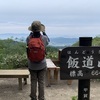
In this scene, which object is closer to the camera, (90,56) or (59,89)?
(90,56)

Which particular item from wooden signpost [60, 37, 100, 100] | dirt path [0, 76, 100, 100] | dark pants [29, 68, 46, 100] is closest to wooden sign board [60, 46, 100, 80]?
wooden signpost [60, 37, 100, 100]

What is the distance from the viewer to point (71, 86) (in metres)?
9.66

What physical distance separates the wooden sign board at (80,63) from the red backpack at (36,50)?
1571mm

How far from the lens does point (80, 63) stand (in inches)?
228

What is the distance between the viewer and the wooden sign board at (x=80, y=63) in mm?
5715

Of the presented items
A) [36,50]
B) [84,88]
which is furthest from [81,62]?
[36,50]

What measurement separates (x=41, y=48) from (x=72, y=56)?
1.59 meters

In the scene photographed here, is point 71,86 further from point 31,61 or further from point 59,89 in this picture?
point 31,61

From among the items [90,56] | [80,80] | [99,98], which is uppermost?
[90,56]

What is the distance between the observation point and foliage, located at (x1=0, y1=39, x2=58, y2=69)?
38.9ft

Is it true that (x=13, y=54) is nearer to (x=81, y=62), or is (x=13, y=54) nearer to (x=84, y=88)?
(x=84, y=88)

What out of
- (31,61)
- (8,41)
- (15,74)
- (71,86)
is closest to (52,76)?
(71,86)

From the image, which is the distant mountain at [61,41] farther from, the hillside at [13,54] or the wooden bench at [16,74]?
the wooden bench at [16,74]

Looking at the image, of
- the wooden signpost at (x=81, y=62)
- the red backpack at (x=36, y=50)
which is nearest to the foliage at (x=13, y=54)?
the red backpack at (x=36, y=50)
